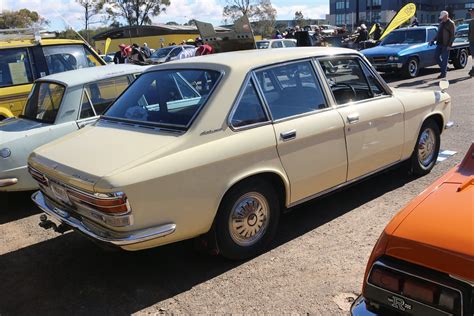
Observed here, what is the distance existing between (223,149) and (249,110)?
18.9 inches

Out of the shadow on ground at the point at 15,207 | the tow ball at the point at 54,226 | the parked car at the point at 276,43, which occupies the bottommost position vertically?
the shadow on ground at the point at 15,207

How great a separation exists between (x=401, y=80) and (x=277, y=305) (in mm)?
12432

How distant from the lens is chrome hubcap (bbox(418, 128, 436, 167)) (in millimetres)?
5199

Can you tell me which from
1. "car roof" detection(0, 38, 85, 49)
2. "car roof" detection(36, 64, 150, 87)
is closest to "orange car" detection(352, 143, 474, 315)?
"car roof" detection(36, 64, 150, 87)

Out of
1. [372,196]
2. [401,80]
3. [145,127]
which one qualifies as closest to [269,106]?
[145,127]

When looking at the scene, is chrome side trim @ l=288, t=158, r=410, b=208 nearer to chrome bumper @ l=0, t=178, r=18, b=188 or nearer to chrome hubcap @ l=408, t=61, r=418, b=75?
chrome bumper @ l=0, t=178, r=18, b=188

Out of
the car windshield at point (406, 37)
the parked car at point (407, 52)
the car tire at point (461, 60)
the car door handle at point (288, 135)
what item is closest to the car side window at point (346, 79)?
the car door handle at point (288, 135)

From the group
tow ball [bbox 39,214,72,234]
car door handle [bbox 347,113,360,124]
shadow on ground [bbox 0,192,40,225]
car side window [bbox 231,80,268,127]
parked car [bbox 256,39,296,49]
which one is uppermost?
car side window [bbox 231,80,268,127]

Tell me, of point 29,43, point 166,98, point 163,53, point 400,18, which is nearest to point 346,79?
point 166,98

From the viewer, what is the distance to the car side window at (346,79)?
14.2 feet

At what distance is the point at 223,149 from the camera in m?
3.38

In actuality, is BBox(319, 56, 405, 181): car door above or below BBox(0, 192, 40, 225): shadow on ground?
above

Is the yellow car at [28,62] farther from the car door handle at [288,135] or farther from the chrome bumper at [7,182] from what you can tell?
the car door handle at [288,135]

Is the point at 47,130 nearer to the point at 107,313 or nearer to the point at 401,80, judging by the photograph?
the point at 107,313
